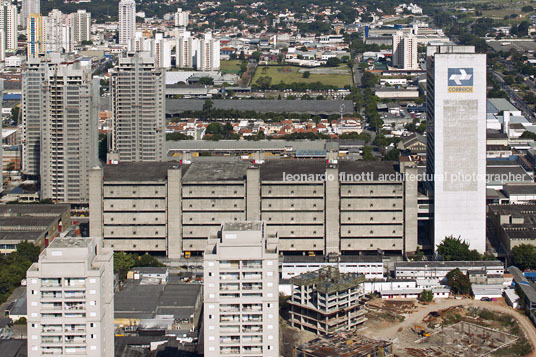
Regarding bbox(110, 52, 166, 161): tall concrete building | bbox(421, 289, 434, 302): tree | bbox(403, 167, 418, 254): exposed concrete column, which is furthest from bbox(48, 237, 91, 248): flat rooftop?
bbox(110, 52, 166, 161): tall concrete building

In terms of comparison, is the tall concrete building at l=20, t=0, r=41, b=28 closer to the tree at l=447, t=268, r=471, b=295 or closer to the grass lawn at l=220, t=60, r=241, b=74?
the grass lawn at l=220, t=60, r=241, b=74

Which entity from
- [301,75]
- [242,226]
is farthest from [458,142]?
[301,75]

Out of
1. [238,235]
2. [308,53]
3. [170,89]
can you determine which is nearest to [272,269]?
[238,235]

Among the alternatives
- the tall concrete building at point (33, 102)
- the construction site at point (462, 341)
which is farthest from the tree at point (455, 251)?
the tall concrete building at point (33, 102)

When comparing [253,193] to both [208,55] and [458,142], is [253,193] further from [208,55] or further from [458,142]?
[208,55]

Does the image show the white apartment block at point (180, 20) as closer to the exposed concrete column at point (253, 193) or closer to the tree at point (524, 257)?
the exposed concrete column at point (253, 193)

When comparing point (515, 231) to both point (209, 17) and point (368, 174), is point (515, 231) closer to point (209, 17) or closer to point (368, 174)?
point (368, 174)
